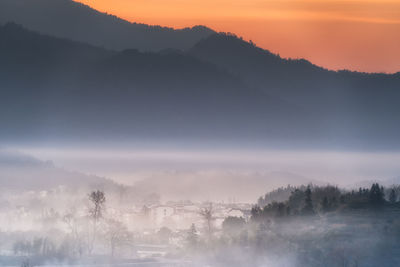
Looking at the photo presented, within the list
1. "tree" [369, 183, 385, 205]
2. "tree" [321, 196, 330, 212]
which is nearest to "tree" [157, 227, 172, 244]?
"tree" [321, 196, 330, 212]

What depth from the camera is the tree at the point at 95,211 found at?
77.8 meters

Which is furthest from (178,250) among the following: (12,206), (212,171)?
(212,171)

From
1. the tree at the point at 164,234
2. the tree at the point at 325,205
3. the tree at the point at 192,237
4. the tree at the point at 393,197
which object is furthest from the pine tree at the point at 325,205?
the tree at the point at 164,234

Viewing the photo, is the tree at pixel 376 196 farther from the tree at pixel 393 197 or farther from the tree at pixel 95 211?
the tree at pixel 95 211

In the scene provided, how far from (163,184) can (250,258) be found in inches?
1932

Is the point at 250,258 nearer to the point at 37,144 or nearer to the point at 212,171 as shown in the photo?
the point at 212,171

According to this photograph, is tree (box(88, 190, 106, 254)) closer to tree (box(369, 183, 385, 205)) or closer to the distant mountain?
the distant mountain

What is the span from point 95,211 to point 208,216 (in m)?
9.47

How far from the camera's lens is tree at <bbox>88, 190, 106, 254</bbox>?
77750 millimetres

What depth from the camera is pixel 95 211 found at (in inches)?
3302

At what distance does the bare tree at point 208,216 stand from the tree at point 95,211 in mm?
7619

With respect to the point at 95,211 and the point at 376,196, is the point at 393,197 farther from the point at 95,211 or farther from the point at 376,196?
the point at 95,211

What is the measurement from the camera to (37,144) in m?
195

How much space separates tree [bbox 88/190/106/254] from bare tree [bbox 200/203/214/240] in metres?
7.62
